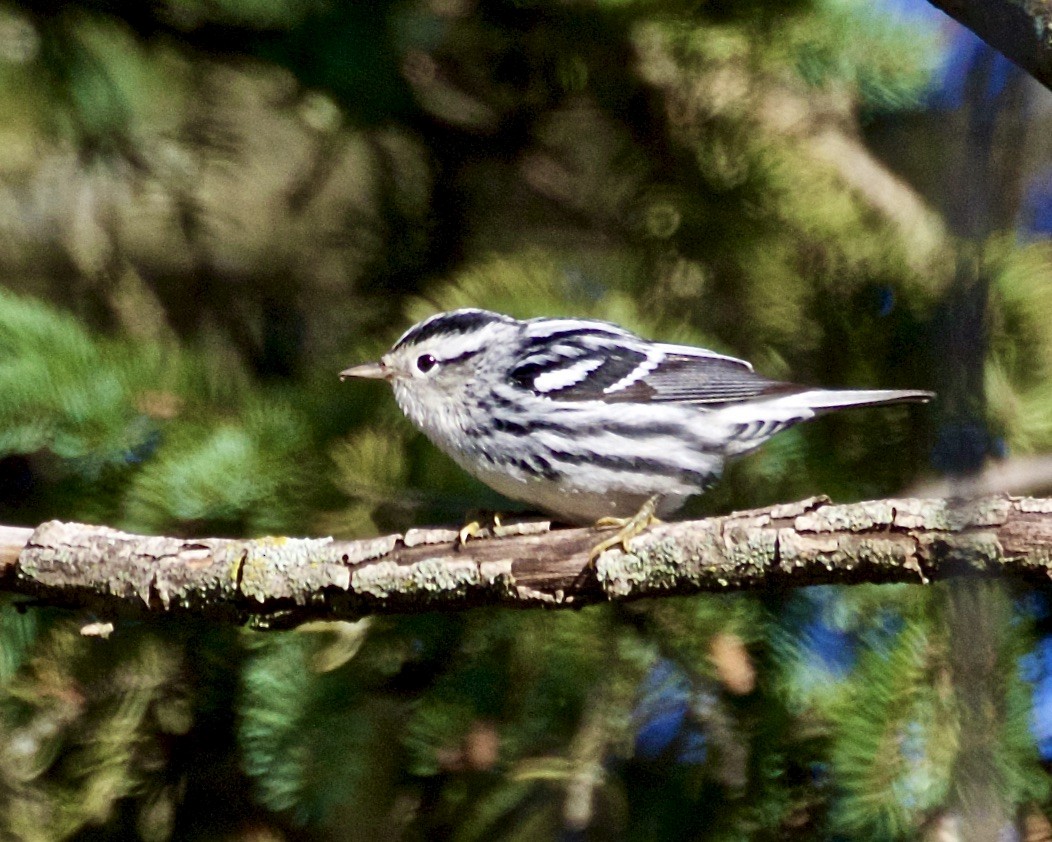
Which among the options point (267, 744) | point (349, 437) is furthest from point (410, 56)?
point (267, 744)

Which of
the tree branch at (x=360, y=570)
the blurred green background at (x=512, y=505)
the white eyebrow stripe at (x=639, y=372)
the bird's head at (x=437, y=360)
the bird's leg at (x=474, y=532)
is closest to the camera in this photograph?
the tree branch at (x=360, y=570)

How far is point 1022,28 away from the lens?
6.68ft

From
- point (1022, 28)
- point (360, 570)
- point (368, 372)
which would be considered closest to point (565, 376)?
point (368, 372)

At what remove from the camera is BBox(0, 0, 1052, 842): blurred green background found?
2.39m

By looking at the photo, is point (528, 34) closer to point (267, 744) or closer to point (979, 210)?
point (267, 744)

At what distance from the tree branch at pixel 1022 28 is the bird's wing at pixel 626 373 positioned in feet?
2.92

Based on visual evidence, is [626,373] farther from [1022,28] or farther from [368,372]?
[1022,28]

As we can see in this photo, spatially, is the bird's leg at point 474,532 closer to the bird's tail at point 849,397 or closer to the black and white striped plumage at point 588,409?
the black and white striped plumage at point 588,409

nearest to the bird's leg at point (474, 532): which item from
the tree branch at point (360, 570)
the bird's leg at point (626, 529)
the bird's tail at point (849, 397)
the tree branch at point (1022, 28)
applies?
the tree branch at point (360, 570)

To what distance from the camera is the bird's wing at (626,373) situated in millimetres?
2771

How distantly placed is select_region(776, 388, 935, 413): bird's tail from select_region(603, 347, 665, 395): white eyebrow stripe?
35 centimetres

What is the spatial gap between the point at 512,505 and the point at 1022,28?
1.47m

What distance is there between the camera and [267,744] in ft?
7.97

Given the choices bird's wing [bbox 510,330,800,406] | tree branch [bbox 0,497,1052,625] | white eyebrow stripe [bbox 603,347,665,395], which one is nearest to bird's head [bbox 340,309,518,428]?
bird's wing [bbox 510,330,800,406]
